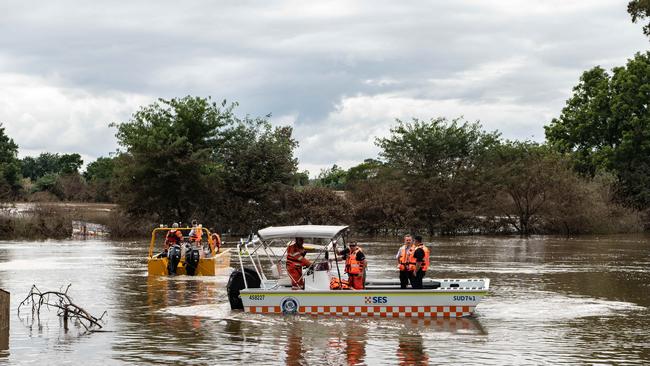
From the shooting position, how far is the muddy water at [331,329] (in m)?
16.1

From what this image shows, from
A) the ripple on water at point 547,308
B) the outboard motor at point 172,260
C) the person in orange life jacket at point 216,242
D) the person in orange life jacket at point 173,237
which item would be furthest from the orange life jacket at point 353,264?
the person in orange life jacket at point 216,242

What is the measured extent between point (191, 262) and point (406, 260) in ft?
39.4

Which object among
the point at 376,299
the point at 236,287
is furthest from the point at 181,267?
the point at 376,299

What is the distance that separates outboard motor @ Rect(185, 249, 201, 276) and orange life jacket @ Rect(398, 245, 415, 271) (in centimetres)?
1184

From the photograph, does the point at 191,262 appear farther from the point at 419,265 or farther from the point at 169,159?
the point at 169,159

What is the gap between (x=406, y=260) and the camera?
21.8m

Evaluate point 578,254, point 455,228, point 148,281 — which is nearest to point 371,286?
point 148,281

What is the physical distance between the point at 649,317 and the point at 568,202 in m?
51.6

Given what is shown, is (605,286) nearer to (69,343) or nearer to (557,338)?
(557,338)

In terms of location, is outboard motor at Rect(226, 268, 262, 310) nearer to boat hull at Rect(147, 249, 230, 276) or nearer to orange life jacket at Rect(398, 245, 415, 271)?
orange life jacket at Rect(398, 245, 415, 271)

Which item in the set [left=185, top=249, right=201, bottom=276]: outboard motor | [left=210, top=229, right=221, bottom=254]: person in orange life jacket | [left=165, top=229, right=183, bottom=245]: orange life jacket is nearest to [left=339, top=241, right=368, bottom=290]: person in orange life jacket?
[left=185, top=249, right=201, bottom=276]: outboard motor

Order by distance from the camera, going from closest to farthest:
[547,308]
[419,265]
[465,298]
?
[465,298] → [419,265] → [547,308]

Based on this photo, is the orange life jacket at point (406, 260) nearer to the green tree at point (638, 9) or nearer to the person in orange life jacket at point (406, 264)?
the person in orange life jacket at point (406, 264)

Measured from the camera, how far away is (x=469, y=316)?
20766mm
